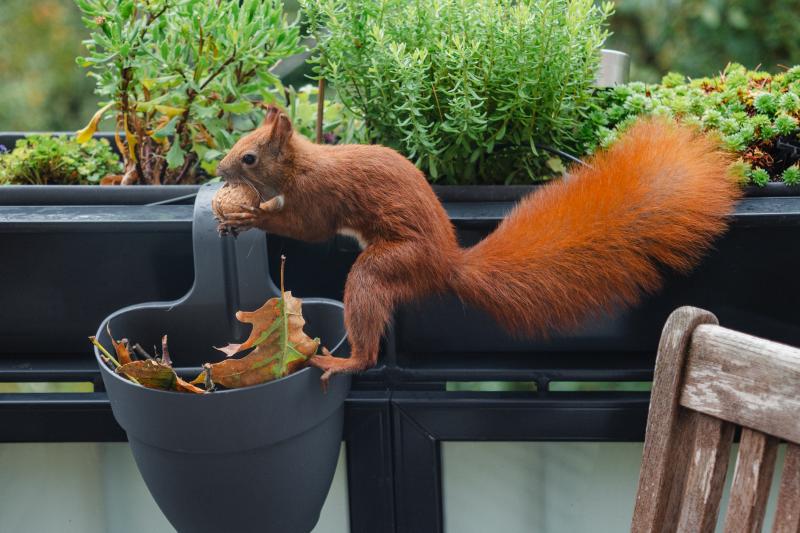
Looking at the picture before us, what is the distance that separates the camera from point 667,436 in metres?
0.57

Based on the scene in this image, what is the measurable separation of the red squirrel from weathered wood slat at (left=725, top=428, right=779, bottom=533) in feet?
0.55

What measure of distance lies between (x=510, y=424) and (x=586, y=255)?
0.56 feet

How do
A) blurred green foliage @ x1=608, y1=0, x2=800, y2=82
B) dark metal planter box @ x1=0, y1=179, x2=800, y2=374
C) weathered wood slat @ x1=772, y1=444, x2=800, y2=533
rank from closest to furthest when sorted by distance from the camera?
1. weathered wood slat @ x1=772, y1=444, x2=800, y2=533
2. dark metal planter box @ x1=0, y1=179, x2=800, y2=374
3. blurred green foliage @ x1=608, y1=0, x2=800, y2=82

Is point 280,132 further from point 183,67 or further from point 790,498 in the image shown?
point 790,498

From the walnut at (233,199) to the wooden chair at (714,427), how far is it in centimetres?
32

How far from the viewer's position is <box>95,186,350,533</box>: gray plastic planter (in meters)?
0.56

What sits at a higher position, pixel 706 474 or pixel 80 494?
pixel 706 474

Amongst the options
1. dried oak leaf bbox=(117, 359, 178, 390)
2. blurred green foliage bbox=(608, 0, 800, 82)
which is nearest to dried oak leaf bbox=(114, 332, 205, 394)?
dried oak leaf bbox=(117, 359, 178, 390)

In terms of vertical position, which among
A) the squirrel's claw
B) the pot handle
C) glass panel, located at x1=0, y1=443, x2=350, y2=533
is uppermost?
the pot handle

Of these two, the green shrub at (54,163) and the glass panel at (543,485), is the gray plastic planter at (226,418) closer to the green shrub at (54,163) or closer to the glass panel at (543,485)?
the glass panel at (543,485)

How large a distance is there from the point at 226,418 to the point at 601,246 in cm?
33

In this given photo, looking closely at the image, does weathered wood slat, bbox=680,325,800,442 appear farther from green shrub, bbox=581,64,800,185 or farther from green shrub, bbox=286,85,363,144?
green shrub, bbox=286,85,363,144

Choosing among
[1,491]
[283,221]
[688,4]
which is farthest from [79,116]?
[283,221]

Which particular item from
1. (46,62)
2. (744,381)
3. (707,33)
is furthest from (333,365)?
(46,62)
